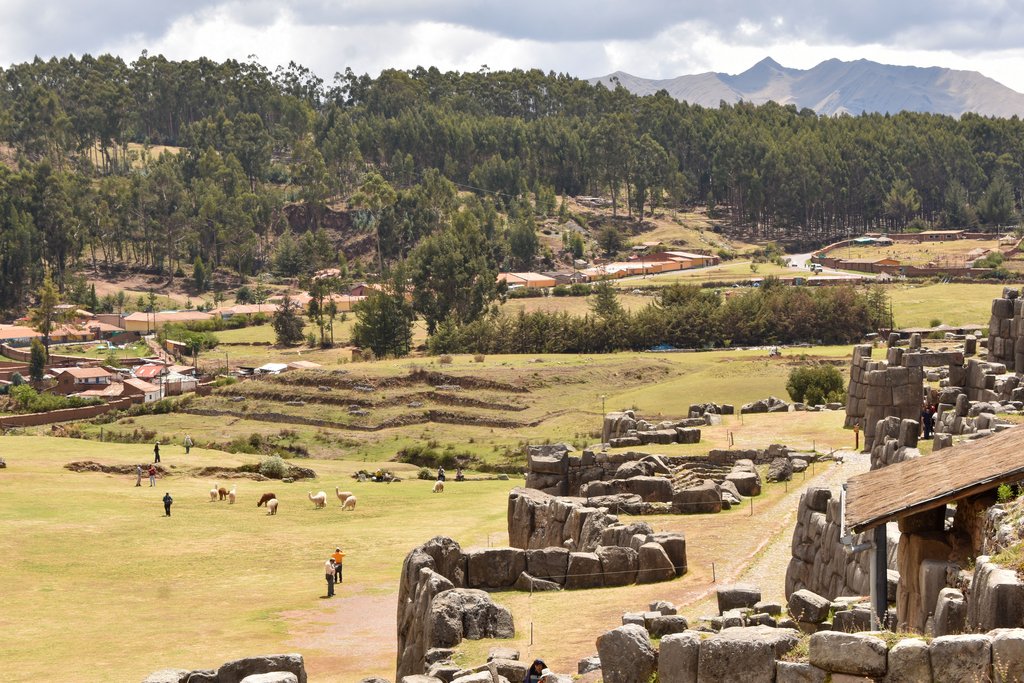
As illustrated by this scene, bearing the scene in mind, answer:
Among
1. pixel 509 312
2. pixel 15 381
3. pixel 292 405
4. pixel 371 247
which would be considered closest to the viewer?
pixel 292 405

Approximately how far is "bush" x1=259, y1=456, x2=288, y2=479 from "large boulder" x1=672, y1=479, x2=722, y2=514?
24.7 metres

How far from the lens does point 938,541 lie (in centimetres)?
1944

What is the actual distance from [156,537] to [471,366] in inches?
2215

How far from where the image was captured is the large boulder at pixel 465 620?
2381cm

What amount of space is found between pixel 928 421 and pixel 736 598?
2136cm

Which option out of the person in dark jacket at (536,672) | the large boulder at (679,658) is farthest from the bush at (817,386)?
the large boulder at (679,658)

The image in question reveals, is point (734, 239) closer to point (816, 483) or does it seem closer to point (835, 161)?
point (835, 161)

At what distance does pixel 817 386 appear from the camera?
72.3m

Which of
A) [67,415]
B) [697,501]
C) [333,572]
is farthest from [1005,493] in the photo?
[67,415]

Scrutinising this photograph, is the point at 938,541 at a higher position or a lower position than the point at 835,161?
lower

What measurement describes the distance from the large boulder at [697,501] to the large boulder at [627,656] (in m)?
20.2

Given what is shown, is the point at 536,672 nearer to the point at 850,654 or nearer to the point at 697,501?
the point at 850,654

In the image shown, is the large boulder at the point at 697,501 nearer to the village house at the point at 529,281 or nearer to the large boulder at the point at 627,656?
the large boulder at the point at 627,656

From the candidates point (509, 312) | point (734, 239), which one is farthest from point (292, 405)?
point (734, 239)
